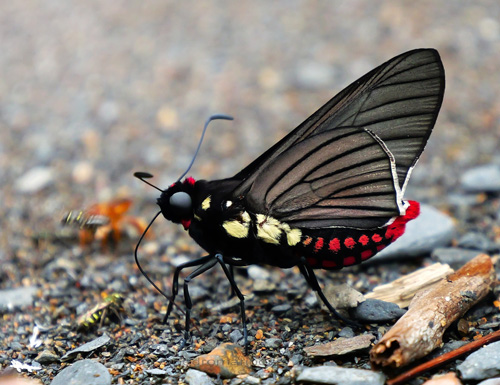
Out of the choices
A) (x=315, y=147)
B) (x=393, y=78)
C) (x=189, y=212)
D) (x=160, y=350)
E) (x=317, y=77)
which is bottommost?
(x=160, y=350)

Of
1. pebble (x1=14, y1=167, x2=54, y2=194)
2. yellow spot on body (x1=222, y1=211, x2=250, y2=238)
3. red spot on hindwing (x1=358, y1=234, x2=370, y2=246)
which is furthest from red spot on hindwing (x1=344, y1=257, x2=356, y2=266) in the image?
pebble (x1=14, y1=167, x2=54, y2=194)

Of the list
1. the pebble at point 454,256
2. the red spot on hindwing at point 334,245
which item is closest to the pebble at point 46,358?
the red spot on hindwing at point 334,245

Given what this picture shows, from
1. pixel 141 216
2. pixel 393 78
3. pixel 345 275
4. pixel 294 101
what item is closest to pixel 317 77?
pixel 294 101

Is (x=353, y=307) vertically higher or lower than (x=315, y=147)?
lower

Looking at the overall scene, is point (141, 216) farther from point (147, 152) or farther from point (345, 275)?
point (345, 275)

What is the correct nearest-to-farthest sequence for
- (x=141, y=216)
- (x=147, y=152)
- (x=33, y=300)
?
(x=33, y=300) → (x=141, y=216) → (x=147, y=152)

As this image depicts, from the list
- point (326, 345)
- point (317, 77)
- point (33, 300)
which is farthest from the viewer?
point (317, 77)

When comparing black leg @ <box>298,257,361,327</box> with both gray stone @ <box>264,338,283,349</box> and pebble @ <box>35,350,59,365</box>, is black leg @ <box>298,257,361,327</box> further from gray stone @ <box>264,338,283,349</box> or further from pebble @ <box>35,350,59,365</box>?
pebble @ <box>35,350,59,365</box>

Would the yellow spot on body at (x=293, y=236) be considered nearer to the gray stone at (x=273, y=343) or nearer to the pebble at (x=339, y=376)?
the gray stone at (x=273, y=343)
